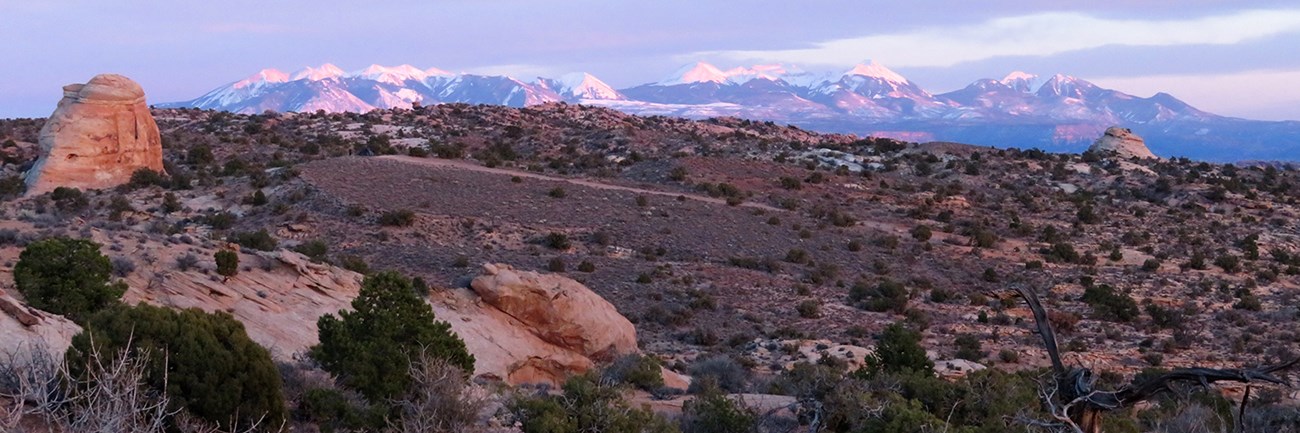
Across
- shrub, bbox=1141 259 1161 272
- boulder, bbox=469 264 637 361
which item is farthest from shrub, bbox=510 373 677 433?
shrub, bbox=1141 259 1161 272

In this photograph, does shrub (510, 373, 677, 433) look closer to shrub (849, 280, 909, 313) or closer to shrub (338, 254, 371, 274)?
shrub (338, 254, 371, 274)

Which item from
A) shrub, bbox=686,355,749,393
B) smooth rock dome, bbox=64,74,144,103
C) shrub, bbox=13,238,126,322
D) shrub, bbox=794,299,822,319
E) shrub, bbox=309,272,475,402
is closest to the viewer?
shrub, bbox=309,272,475,402

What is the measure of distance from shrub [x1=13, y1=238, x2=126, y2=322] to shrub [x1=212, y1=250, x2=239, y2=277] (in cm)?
241

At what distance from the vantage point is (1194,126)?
583 feet

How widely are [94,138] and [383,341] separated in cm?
2307

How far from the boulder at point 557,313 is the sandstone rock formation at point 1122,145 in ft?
137

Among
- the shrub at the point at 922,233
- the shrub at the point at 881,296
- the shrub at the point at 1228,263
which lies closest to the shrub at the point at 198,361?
the shrub at the point at 881,296

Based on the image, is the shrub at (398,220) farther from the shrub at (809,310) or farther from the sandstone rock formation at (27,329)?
the sandstone rock formation at (27,329)

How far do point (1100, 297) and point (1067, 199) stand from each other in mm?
15767

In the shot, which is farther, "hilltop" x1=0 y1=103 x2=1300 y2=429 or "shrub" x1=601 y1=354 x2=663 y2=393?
"hilltop" x1=0 y1=103 x2=1300 y2=429

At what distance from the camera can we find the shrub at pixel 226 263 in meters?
15.8

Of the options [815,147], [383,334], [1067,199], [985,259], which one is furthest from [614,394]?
[815,147]

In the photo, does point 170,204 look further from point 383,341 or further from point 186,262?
point 383,341

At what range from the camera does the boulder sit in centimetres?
1728
